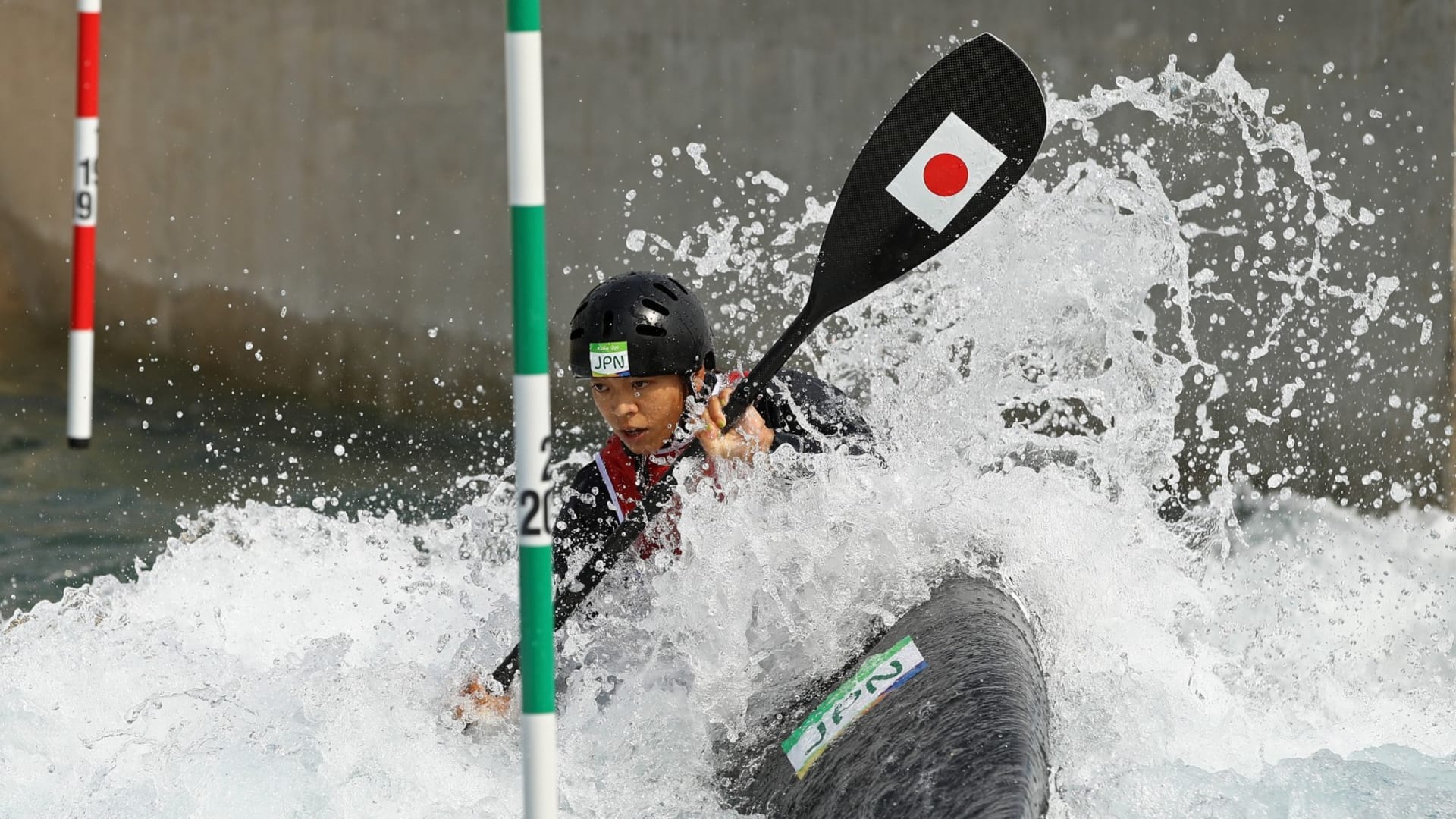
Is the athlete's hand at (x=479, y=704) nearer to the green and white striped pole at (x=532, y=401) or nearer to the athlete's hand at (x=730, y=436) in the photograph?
the athlete's hand at (x=730, y=436)

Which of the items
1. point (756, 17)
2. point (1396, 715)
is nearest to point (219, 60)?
point (756, 17)

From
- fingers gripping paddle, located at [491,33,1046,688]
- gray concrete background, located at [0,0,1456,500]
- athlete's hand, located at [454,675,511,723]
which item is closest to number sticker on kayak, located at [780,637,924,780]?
athlete's hand, located at [454,675,511,723]

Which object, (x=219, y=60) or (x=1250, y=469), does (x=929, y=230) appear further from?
(x=219, y=60)

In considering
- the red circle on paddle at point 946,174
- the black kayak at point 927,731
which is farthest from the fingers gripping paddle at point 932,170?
the black kayak at point 927,731

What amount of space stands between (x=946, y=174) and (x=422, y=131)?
16.9 feet

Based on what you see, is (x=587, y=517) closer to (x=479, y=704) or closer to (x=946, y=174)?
(x=479, y=704)

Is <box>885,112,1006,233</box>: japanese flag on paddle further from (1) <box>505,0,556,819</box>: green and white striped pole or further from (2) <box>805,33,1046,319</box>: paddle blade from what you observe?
(1) <box>505,0,556,819</box>: green and white striped pole

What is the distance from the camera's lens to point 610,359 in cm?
285

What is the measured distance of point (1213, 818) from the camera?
244cm

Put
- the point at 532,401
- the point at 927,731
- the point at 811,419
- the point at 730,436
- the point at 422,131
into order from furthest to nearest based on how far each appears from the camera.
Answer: the point at 422,131, the point at 811,419, the point at 730,436, the point at 927,731, the point at 532,401

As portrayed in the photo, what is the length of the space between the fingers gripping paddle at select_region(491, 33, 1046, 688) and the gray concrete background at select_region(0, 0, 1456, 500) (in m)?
4.29

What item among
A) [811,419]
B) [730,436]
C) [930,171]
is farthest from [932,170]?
[730,436]

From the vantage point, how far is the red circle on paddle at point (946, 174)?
3.19m

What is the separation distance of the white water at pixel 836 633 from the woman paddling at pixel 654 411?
0.28ft
